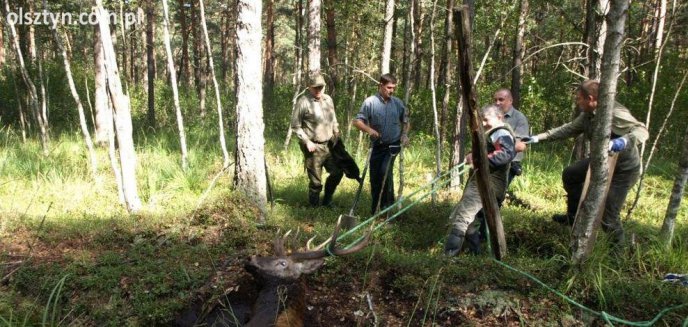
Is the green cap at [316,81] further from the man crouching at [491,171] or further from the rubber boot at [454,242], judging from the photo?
the rubber boot at [454,242]

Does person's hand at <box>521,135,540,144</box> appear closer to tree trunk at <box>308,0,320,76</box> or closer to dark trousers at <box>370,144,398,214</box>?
dark trousers at <box>370,144,398,214</box>

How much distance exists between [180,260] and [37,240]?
175 centimetres

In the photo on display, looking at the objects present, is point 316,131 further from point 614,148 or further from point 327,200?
point 614,148

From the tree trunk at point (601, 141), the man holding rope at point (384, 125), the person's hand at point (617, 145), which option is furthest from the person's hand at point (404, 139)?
the tree trunk at point (601, 141)

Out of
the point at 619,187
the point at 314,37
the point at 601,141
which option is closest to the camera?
the point at 601,141

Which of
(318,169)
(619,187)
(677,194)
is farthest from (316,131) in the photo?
(677,194)

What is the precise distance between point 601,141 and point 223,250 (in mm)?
3265

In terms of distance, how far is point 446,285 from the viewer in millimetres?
3254

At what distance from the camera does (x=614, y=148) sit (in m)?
3.48

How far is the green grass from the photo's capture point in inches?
122

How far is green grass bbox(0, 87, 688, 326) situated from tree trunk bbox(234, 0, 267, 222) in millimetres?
288

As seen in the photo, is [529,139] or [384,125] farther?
[384,125]

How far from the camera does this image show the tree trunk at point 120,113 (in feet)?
15.2

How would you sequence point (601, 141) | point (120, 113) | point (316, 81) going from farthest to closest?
point (316, 81)
point (120, 113)
point (601, 141)
